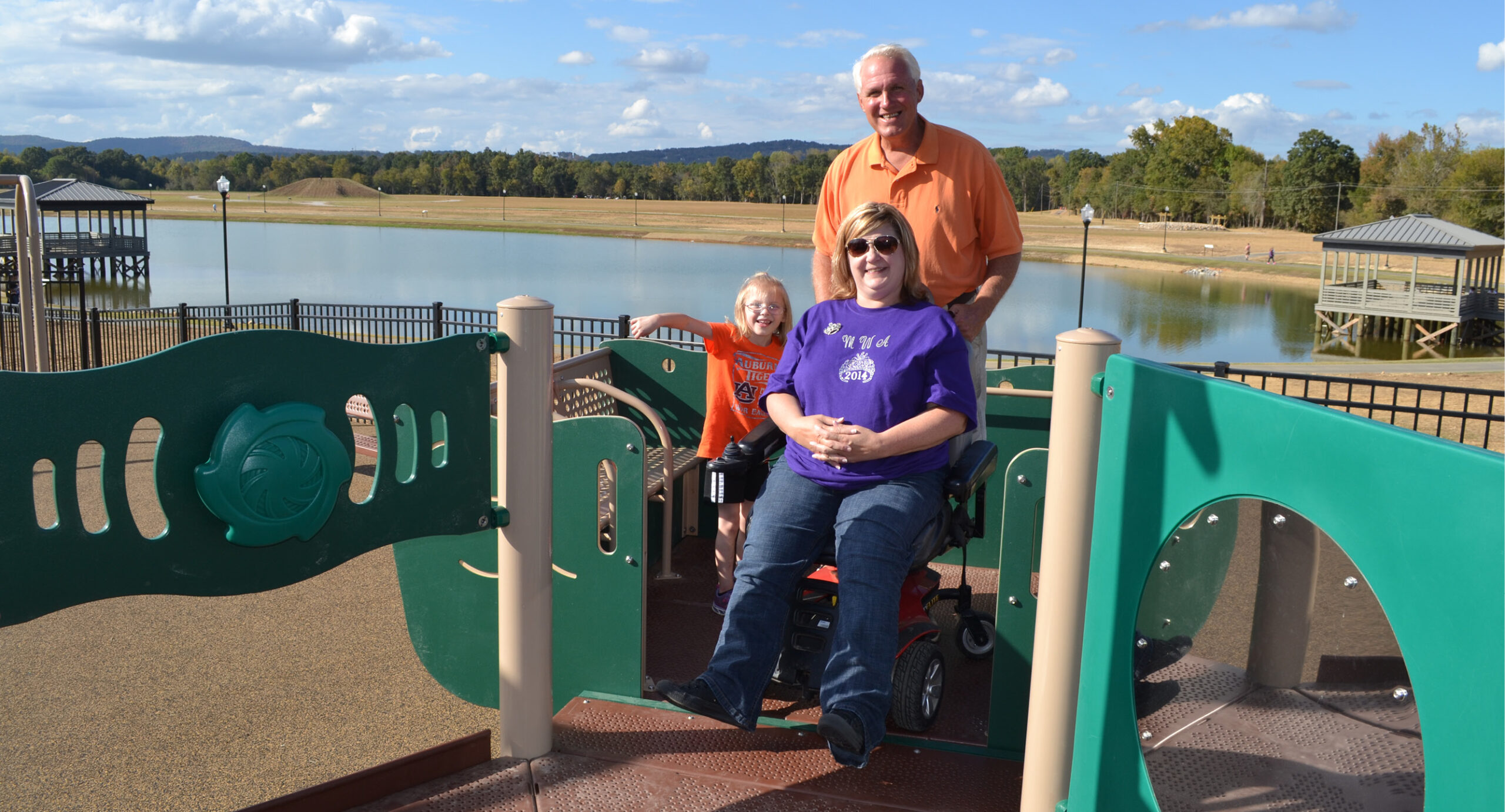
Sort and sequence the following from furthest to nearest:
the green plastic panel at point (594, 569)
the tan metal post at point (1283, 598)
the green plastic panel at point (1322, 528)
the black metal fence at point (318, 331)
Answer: the black metal fence at point (318, 331)
the green plastic panel at point (594, 569)
the tan metal post at point (1283, 598)
the green plastic panel at point (1322, 528)

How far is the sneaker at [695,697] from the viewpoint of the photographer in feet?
8.34

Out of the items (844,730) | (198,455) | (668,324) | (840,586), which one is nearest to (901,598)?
(840,586)

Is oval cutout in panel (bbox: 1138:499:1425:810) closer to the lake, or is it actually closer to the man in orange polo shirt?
the man in orange polo shirt

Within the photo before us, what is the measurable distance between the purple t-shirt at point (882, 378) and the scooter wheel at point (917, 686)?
0.52m

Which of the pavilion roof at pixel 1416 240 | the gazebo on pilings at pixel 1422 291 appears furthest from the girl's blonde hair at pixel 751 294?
the gazebo on pilings at pixel 1422 291

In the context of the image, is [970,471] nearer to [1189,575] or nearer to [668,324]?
[1189,575]

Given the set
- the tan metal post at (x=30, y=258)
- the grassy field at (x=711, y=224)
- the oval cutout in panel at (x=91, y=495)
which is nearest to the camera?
the oval cutout in panel at (x=91, y=495)

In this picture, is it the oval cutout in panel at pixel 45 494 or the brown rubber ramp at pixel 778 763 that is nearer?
the brown rubber ramp at pixel 778 763

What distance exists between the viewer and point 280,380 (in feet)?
7.66

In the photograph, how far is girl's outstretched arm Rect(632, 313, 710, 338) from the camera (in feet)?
13.5

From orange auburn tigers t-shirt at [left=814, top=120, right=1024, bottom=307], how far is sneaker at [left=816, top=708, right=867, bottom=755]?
169 centimetres

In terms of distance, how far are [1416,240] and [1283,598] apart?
118ft

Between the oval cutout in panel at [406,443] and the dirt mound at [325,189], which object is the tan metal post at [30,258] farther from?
the dirt mound at [325,189]

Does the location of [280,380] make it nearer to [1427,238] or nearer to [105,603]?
[105,603]
